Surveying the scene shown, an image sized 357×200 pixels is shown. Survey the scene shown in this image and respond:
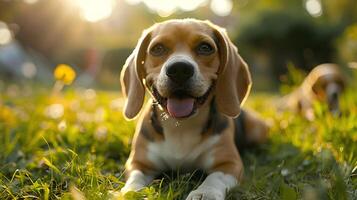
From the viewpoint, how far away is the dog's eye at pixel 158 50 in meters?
3.47

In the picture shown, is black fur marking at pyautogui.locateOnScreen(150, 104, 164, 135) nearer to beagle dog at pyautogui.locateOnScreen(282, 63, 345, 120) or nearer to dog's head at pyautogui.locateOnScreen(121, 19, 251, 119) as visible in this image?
dog's head at pyautogui.locateOnScreen(121, 19, 251, 119)

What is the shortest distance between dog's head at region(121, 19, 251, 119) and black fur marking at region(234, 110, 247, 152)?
0.85 metres

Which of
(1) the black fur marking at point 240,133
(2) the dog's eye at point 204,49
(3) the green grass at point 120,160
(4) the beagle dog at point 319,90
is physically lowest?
(4) the beagle dog at point 319,90

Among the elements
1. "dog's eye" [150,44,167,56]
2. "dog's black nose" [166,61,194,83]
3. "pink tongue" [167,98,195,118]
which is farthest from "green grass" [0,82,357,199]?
"dog's eye" [150,44,167,56]

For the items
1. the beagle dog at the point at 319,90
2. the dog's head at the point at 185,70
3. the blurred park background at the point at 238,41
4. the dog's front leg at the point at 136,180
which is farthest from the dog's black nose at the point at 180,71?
the blurred park background at the point at 238,41

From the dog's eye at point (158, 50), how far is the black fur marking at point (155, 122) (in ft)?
1.55

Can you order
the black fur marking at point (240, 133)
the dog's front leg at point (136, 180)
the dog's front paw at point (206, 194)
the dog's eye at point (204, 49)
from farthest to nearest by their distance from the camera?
the black fur marking at point (240, 133) < the dog's eye at point (204, 49) < the dog's front leg at point (136, 180) < the dog's front paw at point (206, 194)

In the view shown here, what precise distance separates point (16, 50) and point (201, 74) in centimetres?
1536

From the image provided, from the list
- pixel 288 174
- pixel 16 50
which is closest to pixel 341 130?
pixel 288 174

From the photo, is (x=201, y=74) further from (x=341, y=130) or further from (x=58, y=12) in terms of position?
(x=58, y=12)

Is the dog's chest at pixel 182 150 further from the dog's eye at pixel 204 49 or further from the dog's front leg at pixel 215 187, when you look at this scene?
the dog's eye at pixel 204 49

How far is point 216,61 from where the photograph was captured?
3533mm

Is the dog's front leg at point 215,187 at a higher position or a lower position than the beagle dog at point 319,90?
higher

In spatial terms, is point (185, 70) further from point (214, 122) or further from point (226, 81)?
point (214, 122)
